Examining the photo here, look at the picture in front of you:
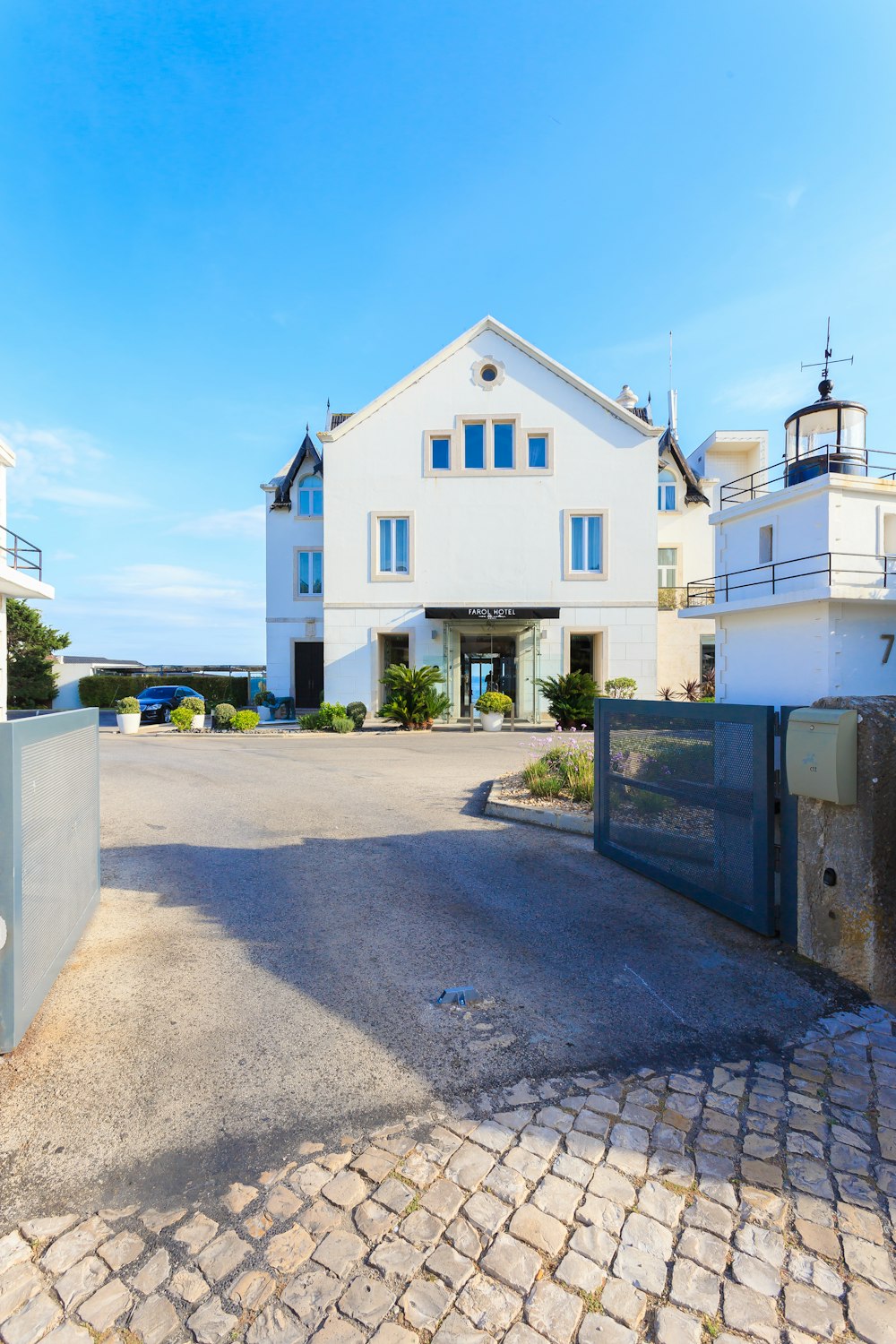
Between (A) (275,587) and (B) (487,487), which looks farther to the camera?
(A) (275,587)

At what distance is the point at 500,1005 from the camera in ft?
11.9

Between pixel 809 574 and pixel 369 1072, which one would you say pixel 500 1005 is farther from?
pixel 809 574

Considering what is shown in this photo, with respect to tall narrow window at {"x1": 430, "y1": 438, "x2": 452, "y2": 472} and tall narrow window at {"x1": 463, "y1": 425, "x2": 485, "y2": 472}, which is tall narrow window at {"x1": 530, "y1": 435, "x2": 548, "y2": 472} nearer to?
tall narrow window at {"x1": 463, "y1": 425, "x2": 485, "y2": 472}

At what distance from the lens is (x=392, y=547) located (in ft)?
78.1

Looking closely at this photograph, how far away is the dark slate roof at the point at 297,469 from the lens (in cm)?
2923

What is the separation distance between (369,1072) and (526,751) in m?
12.7

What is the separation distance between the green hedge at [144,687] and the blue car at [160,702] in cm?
567

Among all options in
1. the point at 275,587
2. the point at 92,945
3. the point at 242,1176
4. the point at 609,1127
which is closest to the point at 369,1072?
the point at 242,1176

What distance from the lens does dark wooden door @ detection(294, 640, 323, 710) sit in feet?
96.0

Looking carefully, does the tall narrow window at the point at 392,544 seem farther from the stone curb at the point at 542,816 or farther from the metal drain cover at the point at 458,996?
the metal drain cover at the point at 458,996

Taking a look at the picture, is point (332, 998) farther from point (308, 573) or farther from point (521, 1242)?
point (308, 573)

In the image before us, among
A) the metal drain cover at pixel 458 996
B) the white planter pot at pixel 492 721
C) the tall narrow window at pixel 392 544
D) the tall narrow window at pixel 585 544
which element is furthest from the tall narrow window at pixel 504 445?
the metal drain cover at pixel 458 996

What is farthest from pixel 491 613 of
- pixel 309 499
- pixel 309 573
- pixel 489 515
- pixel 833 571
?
pixel 833 571

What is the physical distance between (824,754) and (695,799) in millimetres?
1432
